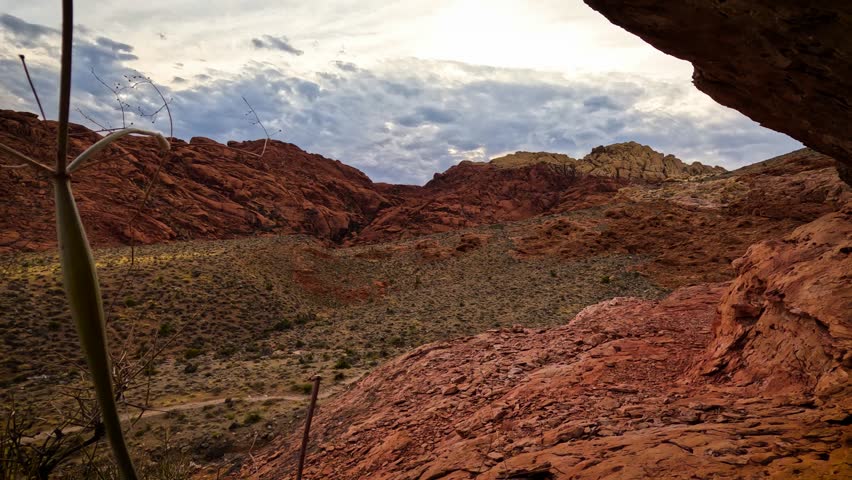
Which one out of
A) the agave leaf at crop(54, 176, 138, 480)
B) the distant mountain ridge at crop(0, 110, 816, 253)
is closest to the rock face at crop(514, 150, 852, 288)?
the distant mountain ridge at crop(0, 110, 816, 253)

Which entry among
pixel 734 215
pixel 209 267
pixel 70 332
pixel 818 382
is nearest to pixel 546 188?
pixel 734 215

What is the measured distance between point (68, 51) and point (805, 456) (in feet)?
16.5

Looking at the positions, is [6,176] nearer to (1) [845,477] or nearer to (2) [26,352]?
(1) [845,477]

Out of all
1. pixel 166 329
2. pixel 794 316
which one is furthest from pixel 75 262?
pixel 166 329

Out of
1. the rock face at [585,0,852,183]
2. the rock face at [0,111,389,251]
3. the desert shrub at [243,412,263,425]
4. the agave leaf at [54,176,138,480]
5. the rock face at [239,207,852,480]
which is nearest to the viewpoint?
the agave leaf at [54,176,138,480]

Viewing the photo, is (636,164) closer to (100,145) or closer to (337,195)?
(337,195)

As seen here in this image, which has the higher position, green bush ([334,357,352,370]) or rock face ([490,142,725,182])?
rock face ([490,142,725,182])

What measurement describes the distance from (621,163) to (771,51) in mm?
103452

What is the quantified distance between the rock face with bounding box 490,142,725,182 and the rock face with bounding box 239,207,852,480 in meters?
88.9

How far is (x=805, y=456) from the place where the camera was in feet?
11.2

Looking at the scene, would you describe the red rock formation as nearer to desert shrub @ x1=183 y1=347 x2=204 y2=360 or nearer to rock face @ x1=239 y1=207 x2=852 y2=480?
desert shrub @ x1=183 y1=347 x2=204 y2=360

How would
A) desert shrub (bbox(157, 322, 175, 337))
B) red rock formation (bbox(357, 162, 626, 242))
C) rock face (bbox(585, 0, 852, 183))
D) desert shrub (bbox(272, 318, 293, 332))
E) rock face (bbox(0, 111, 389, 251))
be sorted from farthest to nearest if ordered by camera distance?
red rock formation (bbox(357, 162, 626, 242)) → rock face (bbox(0, 111, 389, 251)) → desert shrub (bbox(272, 318, 293, 332)) → desert shrub (bbox(157, 322, 175, 337)) → rock face (bbox(585, 0, 852, 183))

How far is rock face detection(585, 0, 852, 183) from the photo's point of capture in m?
3.64

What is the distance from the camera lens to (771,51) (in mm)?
4191
